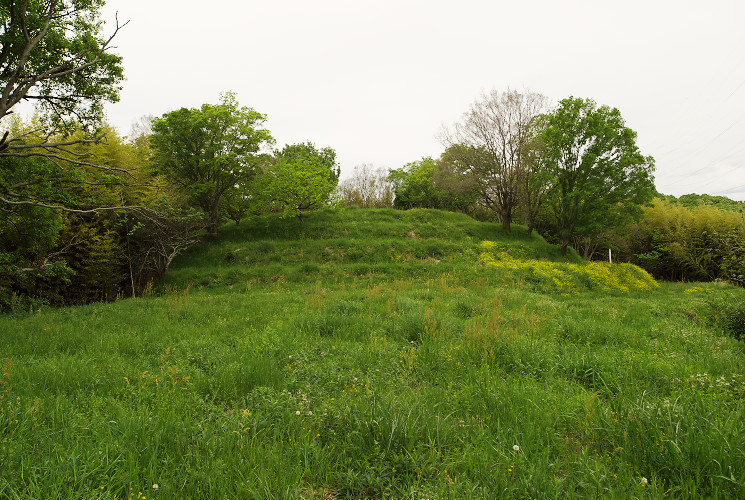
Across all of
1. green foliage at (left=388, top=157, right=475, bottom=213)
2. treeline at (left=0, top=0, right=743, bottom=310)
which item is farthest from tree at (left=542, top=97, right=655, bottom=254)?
green foliage at (left=388, top=157, right=475, bottom=213)

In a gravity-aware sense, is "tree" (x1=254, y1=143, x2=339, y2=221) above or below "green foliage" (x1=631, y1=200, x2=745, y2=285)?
above

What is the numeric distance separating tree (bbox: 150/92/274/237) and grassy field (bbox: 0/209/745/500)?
15319 mm

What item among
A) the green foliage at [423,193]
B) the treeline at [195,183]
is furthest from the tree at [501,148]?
the green foliage at [423,193]

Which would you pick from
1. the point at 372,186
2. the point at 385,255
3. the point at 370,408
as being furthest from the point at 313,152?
the point at 370,408

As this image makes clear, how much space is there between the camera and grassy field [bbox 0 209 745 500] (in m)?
2.07

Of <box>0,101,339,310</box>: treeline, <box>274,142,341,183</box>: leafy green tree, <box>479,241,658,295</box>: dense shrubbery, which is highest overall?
<box>274,142,341,183</box>: leafy green tree

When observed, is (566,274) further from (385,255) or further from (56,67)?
(56,67)

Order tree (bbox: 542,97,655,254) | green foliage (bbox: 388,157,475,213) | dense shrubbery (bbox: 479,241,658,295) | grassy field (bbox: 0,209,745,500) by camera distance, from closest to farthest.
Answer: grassy field (bbox: 0,209,745,500)
dense shrubbery (bbox: 479,241,658,295)
tree (bbox: 542,97,655,254)
green foliage (bbox: 388,157,475,213)

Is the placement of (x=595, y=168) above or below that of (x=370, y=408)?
above

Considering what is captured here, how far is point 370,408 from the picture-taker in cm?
278

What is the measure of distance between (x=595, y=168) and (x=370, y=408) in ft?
75.9

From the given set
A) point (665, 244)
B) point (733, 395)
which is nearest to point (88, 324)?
point (733, 395)

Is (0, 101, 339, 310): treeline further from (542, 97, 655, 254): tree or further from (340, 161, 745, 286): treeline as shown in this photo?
(542, 97, 655, 254): tree

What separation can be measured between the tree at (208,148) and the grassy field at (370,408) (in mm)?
15319
